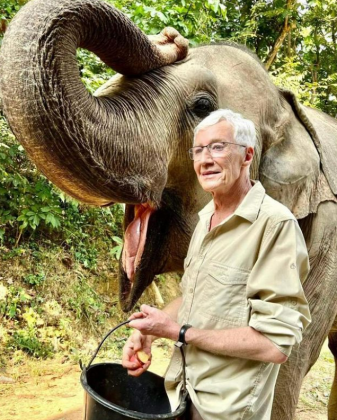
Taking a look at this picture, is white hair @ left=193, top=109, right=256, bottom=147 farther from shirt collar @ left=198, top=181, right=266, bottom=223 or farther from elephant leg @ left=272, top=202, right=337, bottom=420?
elephant leg @ left=272, top=202, right=337, bottom=420

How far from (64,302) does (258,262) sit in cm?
437

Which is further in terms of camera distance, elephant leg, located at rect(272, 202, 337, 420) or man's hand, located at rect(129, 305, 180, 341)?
elephant leg, located at rect(272, 202, 337, 420)

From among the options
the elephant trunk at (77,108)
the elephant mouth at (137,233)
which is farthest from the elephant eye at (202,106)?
the elephant mouth at (137,233)

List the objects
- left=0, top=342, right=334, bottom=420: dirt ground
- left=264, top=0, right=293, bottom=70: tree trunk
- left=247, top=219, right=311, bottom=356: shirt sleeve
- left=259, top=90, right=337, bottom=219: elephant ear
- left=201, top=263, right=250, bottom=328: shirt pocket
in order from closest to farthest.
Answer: left=247, top=219, right=311, bottom=356: shirt sleeve, left=201, top=263, right=250, bottom=328: shirt pocket, left=259, top=90, right=337, bottom=219: elephant ear, left=0, top=342, right=334, bottom=420: dirt ground, left=264, top=0, right=293, bottom=70: tree trunk

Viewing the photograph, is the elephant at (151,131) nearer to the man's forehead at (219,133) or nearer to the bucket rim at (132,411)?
the man's forehead at (219,133)

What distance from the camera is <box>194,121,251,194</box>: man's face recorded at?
5.49 ft

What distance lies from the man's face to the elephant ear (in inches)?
37.4

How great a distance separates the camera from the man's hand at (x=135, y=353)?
186cm

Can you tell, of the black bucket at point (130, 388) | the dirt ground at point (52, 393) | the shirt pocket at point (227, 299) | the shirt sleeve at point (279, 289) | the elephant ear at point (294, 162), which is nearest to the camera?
the shirt sleeve at point (279, 289)

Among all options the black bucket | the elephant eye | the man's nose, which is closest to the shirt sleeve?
the man's nose

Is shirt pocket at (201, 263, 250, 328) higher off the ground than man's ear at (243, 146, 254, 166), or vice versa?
man's ear at (243, 146, 254, 166)

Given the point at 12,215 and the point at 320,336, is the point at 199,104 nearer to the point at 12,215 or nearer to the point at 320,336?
the point at 320,336

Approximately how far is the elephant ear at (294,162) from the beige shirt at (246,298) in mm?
948

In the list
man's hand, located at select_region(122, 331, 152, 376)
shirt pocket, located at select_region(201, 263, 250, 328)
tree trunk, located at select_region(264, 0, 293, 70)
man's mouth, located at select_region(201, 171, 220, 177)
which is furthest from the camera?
tree trunk, located at select_region(264, 0, 293, 70)
